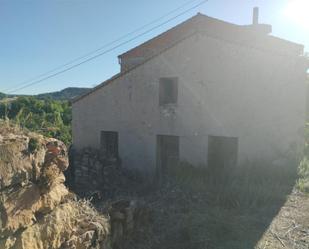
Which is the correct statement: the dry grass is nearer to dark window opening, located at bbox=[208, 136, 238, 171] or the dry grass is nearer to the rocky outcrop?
dark window opening, located at bbox=[208, 136, 238, 171]

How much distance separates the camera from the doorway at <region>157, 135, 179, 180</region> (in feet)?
42.8

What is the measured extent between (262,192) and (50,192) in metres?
6.61

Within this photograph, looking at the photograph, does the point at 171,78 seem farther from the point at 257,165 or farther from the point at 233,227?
the point at 233,227

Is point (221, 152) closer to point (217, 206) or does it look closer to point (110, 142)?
point (217, 206)

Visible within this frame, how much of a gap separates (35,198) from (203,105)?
9.27 meters

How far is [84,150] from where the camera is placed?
46.4ft

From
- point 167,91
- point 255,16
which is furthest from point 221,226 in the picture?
point 255,16

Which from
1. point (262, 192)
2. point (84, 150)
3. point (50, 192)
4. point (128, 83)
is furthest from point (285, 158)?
point (50, 192)

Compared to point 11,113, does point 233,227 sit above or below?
below

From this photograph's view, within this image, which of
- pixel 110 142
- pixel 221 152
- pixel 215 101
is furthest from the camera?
pixel 110 142

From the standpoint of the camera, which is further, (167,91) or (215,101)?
(167,91)

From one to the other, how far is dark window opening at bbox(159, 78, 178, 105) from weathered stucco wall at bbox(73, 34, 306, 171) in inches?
6.0

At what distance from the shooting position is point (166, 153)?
1336cm

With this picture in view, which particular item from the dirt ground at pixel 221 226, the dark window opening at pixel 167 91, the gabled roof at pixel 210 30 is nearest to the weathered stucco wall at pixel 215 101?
the dark window opening at pixel 167 91
